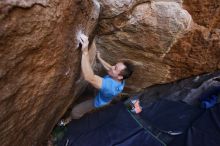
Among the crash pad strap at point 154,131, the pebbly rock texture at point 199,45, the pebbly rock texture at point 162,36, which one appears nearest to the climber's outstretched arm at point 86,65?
the pebbly rock texture at point 162,36

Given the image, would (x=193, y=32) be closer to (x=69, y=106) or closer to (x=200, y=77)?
(x=200, y=77)

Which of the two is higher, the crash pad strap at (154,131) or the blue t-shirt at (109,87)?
the blue t-shirt at (109,87)

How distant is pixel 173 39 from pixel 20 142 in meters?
1.90

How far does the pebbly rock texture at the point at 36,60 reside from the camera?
2133mm

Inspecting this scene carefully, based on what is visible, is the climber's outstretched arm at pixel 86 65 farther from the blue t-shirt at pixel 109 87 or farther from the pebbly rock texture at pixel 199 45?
the pebbly rock texture at pixel 199 45

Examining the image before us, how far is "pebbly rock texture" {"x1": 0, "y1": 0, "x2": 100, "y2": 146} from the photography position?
213 centimetres

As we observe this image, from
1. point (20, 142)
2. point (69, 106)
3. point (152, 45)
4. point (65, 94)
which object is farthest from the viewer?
point (69, 106)

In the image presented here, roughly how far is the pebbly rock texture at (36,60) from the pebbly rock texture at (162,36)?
1.14ft

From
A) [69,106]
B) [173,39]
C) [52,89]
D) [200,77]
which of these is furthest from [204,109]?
[52,89]

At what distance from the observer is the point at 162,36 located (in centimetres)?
333

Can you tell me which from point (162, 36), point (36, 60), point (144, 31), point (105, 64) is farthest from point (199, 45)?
point (36, 60)

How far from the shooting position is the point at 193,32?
331 cm

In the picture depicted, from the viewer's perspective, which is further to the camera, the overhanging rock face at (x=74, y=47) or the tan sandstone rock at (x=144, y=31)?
the tan sandstone rock at (x=144, y=31)

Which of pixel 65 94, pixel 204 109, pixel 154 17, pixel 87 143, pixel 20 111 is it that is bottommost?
pixel 87 143
